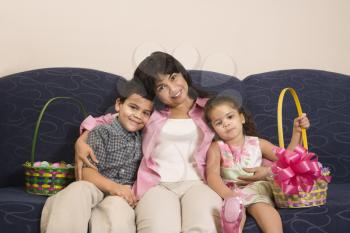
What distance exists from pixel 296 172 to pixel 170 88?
0.57 meters

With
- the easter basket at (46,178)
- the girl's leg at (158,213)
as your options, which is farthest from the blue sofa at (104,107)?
the girl's leg at (158,213)

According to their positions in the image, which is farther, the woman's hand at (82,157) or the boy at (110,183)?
the woman's hand at (82,157)

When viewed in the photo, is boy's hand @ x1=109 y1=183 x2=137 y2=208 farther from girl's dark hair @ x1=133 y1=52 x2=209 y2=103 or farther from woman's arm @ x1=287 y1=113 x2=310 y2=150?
woman's arm @ x1=287 y1=113 x2=310 y2=150

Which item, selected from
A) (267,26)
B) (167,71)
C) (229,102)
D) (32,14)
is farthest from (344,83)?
(32,14)

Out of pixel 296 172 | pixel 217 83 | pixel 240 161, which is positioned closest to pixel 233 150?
pixel 240 161

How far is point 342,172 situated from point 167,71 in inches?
32.5

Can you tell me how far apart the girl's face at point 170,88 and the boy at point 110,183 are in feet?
0.17

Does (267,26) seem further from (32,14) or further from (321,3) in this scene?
(32,14)

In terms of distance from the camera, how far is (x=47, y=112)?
1.95 m

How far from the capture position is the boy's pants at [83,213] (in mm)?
1338

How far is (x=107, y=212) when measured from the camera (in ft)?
4.60

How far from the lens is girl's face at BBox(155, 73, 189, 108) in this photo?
1703 mm

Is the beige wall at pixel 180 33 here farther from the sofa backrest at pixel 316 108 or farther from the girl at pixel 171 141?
the girl at pixel 171 141

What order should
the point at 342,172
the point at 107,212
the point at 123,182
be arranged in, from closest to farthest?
1. the point at 107,212
2. the point at 123,182
3. the point at 342,172
